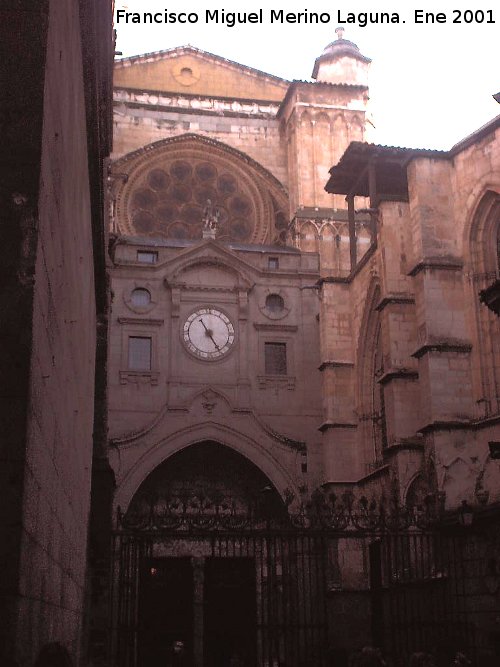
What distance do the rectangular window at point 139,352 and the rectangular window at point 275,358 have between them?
3317 millimetres

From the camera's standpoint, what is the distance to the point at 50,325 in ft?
15.3

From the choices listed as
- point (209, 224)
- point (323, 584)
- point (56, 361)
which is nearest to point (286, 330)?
point (209, 224)

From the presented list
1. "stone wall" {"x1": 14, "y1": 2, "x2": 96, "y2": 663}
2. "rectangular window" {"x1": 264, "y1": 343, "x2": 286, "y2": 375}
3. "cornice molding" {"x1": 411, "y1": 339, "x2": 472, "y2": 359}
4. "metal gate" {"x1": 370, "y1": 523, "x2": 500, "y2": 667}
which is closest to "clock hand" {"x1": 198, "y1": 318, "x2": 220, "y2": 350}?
"rectangular window" {"x1": 264, "y1": 343, "x2": 286, "y2": 375}

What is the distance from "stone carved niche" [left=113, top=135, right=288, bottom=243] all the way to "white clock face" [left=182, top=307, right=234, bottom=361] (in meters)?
5.56

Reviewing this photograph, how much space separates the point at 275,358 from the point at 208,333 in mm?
2030

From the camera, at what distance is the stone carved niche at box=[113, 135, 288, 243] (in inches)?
1264

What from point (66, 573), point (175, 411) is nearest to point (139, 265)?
point (175, 411)

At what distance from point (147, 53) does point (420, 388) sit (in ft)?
66.4

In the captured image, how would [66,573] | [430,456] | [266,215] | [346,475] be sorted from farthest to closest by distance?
[266,215] → [346,475] → [430,456] → [66,573]

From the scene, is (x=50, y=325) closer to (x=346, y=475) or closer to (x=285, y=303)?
(x=346, y=475)

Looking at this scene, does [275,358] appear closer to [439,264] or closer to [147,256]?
[147,256]

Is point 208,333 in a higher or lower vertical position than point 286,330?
lower

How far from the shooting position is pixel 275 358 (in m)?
27.2

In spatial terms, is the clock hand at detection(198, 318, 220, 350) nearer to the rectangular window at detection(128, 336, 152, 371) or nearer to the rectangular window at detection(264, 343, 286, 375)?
the rectangular window at detection(264, 343, 286, 375)
